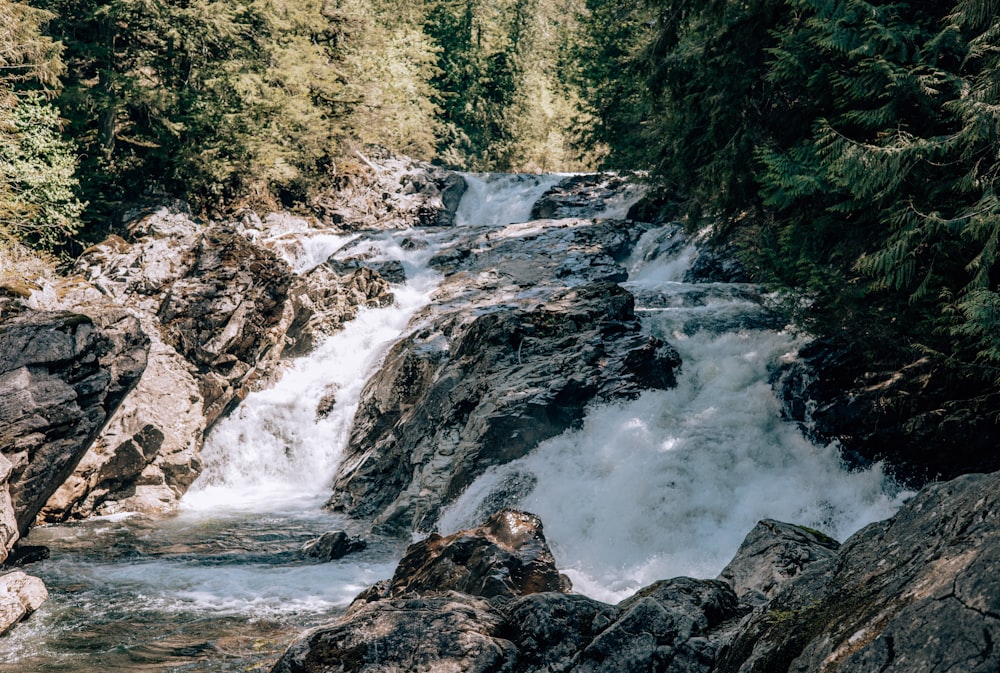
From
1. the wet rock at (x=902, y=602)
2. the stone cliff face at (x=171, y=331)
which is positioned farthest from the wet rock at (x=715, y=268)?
the wet rock at (x=902, y=602)

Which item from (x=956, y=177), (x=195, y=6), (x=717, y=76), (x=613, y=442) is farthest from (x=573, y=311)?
(x=195, y=6)

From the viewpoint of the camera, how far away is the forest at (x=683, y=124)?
8.18 m

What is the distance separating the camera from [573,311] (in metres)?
14.3

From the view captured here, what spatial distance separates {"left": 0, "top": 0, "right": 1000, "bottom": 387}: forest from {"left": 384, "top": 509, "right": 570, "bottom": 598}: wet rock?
17.1 feet

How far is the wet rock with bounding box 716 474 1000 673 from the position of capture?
236cm

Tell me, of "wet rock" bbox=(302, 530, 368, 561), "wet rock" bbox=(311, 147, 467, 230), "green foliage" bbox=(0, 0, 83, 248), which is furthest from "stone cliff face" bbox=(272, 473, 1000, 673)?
"wet rock" bbox=(311, 147, 467, 230)

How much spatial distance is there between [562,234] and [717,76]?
38.5 ft

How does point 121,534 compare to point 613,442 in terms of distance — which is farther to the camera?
point 121,534

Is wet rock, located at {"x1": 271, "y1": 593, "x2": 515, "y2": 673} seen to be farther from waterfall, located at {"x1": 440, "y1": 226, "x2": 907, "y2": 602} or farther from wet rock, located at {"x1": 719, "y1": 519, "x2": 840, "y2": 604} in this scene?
waterfall, located at {"x1": 440, "y1": 226, "x2": 907, "y2": 602}

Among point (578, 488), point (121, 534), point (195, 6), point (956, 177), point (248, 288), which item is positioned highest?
point (195, 6)

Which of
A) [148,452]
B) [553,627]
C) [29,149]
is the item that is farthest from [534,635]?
[29,149]

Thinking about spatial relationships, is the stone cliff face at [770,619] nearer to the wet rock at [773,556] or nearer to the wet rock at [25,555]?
the wet rock at [773,556]

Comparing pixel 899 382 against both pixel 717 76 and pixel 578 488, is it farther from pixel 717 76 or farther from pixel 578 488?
pixel 717 76

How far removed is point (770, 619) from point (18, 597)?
9387 millimetres
